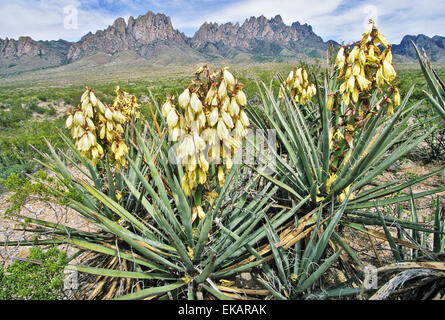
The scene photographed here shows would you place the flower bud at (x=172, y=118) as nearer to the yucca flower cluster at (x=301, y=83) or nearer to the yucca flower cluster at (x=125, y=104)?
the yucca flower cluster at (x=125, y=104)

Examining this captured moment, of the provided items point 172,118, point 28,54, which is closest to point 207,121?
point 172,118

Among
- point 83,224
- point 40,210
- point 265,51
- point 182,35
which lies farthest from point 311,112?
point 182,35

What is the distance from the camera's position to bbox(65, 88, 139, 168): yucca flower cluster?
1839 millimetres

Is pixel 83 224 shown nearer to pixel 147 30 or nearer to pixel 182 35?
pixel 147 30

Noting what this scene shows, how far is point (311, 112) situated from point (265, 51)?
198298 mm

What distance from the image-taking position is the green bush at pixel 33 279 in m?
1.32

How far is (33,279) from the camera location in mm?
1345

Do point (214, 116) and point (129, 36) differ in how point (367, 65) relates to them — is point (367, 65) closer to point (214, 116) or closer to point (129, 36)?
point (214, 116)

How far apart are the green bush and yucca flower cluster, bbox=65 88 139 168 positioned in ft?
2.68

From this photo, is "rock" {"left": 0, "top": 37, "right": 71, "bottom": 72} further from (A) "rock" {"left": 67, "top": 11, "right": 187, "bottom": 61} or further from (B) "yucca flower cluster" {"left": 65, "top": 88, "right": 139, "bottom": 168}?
(B) "yucca flower cluster" {"left": 65, "top": 88, "right": 139, "bottom": 168}

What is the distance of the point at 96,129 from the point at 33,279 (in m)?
1.21

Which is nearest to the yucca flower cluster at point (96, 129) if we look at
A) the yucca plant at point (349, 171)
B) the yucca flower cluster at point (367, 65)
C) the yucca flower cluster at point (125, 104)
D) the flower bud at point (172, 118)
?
the yucca flower cluster at point (125, 104)

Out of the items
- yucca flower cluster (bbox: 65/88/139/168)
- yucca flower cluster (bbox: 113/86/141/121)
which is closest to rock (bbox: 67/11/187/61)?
yucca flower cluster (bbox: 113/86/141/121)

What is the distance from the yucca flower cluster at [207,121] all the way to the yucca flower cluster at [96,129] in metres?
0.79
